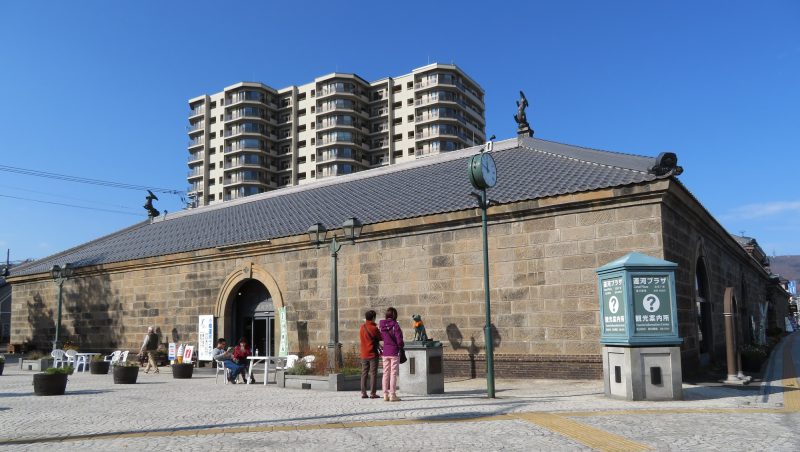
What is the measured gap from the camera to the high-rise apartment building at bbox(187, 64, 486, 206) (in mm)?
89875

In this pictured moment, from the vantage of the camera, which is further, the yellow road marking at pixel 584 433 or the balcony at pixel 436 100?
the balcony at pixel 436 100

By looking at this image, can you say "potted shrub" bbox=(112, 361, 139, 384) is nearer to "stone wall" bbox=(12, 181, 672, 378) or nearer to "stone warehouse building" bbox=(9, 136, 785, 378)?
"stone warehouse building" bbox=(9, 136, 785, 378)

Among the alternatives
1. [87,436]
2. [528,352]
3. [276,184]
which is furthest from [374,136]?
[87,436]

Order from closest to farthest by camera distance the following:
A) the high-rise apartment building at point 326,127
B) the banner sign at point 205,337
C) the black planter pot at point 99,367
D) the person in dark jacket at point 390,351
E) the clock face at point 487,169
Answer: the person in dark jacket at point 390,351 → the clock face at point 487,169 → the black planter pot at point 99,367 → the banner sign at point 205,337 → the high-rise apartment building at point 326,127

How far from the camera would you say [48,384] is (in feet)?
44.4

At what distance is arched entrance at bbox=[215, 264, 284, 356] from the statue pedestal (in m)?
9.51

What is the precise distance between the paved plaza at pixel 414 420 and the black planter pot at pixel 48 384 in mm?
328

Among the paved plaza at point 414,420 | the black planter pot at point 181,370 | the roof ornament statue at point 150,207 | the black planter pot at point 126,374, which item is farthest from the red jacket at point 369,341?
the roof ornament statue at point 150,207

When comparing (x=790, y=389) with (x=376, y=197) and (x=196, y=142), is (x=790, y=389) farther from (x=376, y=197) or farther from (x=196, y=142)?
(x=196, y=142)

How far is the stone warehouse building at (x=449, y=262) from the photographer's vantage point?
14.8 m

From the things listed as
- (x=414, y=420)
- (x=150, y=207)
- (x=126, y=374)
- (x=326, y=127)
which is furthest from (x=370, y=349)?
(x=326, y=127)

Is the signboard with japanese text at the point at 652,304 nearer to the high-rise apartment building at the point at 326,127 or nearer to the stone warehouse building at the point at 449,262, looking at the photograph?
the stone warehouse building at the point at 449,262

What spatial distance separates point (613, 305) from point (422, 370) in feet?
13.4

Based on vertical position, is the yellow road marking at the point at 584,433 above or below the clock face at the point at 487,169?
below
